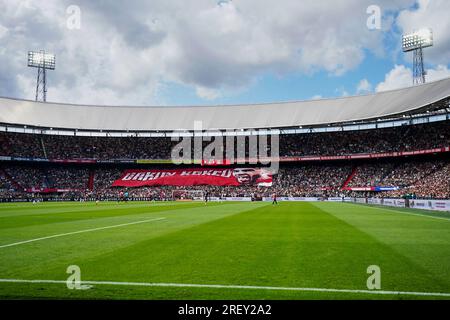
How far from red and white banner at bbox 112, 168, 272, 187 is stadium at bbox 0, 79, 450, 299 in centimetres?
37

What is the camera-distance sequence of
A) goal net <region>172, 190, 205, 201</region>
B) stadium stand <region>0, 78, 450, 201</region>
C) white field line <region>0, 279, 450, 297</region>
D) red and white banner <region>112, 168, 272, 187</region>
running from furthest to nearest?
1. red and white banner <region>112, 168, 272, 187</region>
2. goal net <region>172, 190, 205, 201</region>
3. stadium stand <region>0, 78, 450, 201</region>
4. white field line <region>0, 279, 450, 297</region>

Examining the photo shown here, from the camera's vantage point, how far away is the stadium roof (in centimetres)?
6281

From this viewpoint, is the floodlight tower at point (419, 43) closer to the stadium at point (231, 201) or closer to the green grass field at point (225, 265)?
the stadium at point (231, 201)

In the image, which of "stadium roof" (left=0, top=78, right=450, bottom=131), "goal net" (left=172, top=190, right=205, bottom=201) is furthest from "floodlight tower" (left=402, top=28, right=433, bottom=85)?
"goal net" (left=172, top=190, right=205, bottom=201)

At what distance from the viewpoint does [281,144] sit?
246 ft

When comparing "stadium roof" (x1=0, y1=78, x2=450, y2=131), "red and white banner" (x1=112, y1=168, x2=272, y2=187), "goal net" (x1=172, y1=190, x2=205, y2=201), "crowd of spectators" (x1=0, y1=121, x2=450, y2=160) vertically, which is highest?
"stadium roof" (x1=0, y1=78, x2=450, y2=131)

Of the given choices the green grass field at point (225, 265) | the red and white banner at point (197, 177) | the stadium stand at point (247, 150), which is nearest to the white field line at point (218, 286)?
the green grass field at point (225, 265)

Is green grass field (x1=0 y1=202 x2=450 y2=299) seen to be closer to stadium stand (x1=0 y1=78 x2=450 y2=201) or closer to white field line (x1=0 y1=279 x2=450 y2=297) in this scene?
white field line (x1=0 y1=279 x2=450 y2=297)

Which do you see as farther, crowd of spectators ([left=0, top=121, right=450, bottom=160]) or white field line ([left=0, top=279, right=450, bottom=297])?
crowd of spectators ([left=0, top=121, right=450, bottom=160])

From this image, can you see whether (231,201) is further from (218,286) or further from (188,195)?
(218,286)

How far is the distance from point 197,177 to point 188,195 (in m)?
7.58

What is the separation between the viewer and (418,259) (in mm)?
8281
